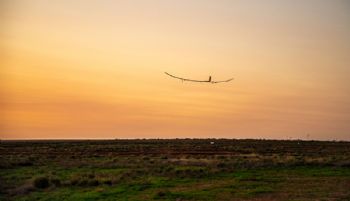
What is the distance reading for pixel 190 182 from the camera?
2692 cm

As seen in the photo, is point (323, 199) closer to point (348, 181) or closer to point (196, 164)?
point (348, 181)

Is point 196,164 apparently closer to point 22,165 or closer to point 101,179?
point 101,179

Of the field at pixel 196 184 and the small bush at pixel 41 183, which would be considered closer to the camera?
the field at pixel 196 184

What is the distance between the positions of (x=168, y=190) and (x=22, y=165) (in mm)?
20865

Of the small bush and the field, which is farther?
the small bush

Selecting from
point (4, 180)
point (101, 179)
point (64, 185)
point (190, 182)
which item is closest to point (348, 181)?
point (190, 182)

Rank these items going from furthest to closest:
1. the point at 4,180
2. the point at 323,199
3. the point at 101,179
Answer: the point at 4,180 → the point at 101,179 → the point at 323,199

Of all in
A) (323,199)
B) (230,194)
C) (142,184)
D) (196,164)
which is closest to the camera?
(323,199)

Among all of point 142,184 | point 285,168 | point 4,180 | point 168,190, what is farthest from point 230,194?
point 4,180

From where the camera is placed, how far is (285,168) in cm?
3356

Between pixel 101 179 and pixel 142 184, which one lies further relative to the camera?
pixel 101 179

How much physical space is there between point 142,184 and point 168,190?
2728 mm

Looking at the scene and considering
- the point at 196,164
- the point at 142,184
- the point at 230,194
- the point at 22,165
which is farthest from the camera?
the point at 22,165

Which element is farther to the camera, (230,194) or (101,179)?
(101,179)
